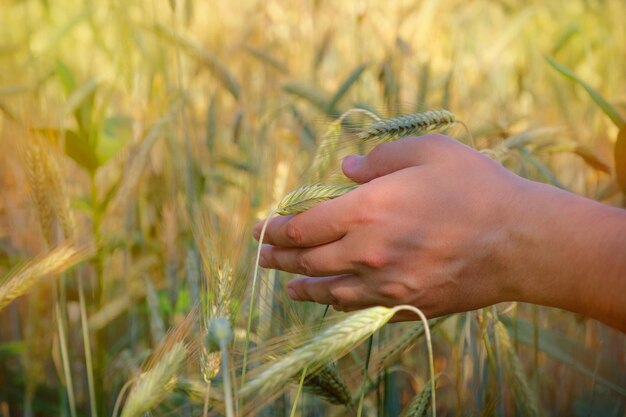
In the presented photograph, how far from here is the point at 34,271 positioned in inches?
37.1

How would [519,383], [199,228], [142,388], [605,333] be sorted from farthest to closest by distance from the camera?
[605,333] < [519,383] < [199,228] < [142,388]

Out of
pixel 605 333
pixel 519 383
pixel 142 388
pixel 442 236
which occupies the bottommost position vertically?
pixel 605 333

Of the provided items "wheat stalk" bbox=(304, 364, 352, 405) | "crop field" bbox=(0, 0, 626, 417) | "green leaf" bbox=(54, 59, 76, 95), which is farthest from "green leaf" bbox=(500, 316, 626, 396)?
"green leaf" bbox=(54, 59, 76, 95)

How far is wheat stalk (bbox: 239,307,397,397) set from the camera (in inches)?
24.4

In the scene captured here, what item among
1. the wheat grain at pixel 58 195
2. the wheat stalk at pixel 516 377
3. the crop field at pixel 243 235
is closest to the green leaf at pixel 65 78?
the crop field at pixel 243 235

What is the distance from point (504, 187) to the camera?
80 cm

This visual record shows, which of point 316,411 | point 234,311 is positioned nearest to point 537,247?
point 234,311

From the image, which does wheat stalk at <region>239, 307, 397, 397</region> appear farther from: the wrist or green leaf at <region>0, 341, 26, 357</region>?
green leaf at <region>0, 341, 26, 357</region>

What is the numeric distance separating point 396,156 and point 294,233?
0.48 feet

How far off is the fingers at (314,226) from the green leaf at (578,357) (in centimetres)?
44

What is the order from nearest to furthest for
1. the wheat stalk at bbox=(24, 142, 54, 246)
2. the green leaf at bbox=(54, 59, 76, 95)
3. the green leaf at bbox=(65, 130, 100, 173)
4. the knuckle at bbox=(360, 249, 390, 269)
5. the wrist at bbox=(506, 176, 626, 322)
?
the wrist at bbox=(506, 176, 626, 322) → the knuckle at bbox=(360, 249, 390, 269) → the wheat stalk at bbox=(24, 142, 54, 246) → the green leaf at bbox=(65, 130, 100, 173) → the green leaf at bbox=(54, 59, 76, 95)

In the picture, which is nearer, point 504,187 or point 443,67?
point 504,187

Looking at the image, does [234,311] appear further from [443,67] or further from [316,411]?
[443,67]

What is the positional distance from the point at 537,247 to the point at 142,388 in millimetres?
405
